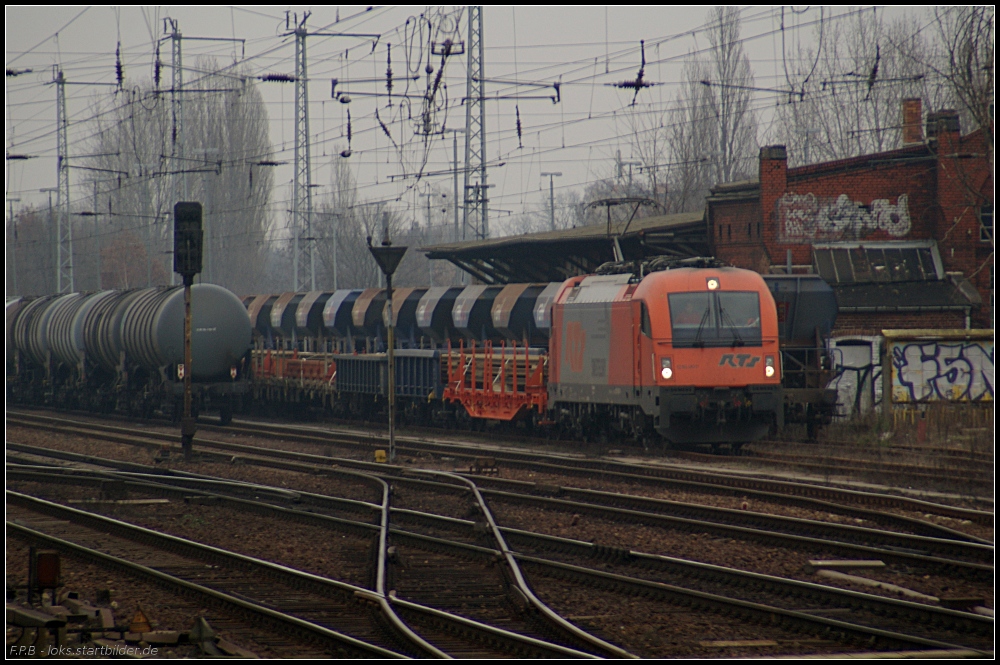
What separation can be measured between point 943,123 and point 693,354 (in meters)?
12.0

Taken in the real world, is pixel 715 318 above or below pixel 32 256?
below

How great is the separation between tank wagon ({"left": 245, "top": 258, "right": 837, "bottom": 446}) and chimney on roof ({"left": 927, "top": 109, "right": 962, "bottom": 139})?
7.12 m

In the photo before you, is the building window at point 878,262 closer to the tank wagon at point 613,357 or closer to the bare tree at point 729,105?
the tank wagon at point 613,357

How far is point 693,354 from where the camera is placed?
16766mm

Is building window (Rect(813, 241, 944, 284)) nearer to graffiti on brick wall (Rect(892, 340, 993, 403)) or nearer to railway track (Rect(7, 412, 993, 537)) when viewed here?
graffiti on brick wall (Rect(892, 340, 993, 403))

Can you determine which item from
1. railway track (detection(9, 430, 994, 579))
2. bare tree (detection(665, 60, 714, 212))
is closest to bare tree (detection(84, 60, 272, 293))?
bare tree (detection(665, 60, 714, 212))

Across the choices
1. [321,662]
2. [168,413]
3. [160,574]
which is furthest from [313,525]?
[168,413]

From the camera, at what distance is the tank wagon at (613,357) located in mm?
16781

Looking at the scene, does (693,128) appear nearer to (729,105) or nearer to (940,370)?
(729,105)

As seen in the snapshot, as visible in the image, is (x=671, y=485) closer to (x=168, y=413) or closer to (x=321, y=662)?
(x=321, y=662)

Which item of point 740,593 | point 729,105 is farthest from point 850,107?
point 740,593

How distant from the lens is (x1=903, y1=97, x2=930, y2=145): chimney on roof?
28.3 m

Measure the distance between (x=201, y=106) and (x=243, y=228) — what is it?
25.9 ft

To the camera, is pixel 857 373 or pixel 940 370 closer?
pixel 940 370
